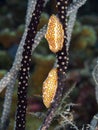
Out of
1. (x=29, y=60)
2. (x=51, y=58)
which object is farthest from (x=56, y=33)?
(x=51, y=58)

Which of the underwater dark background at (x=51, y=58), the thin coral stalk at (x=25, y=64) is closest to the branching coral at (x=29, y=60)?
the thin coral stalk at (x=25, y=64)

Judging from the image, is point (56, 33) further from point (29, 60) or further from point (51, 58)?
point (51, 58)

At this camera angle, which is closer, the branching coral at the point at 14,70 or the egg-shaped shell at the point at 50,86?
the egg-shaped shell at the point at 50,86

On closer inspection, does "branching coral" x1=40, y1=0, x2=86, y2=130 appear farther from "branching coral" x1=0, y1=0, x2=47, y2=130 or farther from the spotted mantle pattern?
"branching coral" x1=0, y1=0, x2=47, y2=130

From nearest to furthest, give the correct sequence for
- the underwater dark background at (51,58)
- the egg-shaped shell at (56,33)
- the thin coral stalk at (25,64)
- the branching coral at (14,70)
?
the egg-shaped shell at (56,33)
the thin coral stalk at (25,64)
the branching coral at (14,70)
the underwater dark background at (51,58)

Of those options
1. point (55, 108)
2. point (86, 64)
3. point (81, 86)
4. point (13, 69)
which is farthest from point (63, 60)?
point (86, 64)

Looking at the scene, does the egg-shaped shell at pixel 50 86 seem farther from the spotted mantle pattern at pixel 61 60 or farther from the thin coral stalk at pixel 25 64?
the thin coral stalk at pixel 25 64

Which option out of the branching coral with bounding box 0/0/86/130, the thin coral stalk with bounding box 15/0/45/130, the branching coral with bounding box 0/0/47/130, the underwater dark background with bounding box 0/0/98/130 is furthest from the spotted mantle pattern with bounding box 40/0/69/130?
the underwater dark background with bounding box 0/0/98/130
